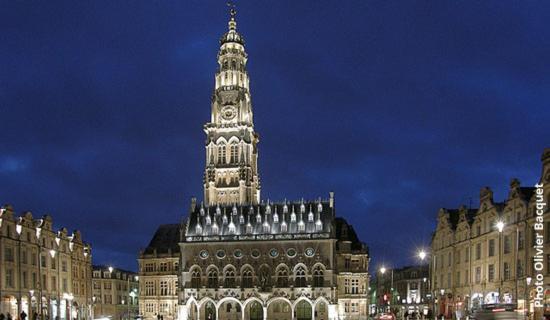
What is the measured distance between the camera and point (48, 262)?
9150cm

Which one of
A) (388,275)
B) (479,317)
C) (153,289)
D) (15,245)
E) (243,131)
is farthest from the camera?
(388,275)

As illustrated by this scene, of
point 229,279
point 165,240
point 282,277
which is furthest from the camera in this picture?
point 165,240

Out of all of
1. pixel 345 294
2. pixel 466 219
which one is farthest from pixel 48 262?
pixel 466 219

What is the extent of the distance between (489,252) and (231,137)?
64.0m

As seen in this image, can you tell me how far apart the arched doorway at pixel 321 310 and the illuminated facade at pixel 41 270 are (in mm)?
34173

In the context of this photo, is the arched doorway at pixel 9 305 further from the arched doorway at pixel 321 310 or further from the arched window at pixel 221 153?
the arched window at pixel 221 153

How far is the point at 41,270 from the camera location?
8850 centimetres

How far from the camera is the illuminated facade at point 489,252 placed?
2539 inches

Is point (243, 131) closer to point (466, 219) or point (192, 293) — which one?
point (192, 293)

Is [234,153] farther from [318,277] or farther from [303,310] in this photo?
[303,310]

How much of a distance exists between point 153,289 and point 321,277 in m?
33.0

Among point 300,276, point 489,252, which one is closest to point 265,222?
point 300,276

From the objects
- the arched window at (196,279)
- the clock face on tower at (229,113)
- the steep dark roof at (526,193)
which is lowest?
the arched window at (196,279)

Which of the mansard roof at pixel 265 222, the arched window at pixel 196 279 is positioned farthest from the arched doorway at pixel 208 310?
the mansard roof at pixel 265 222
